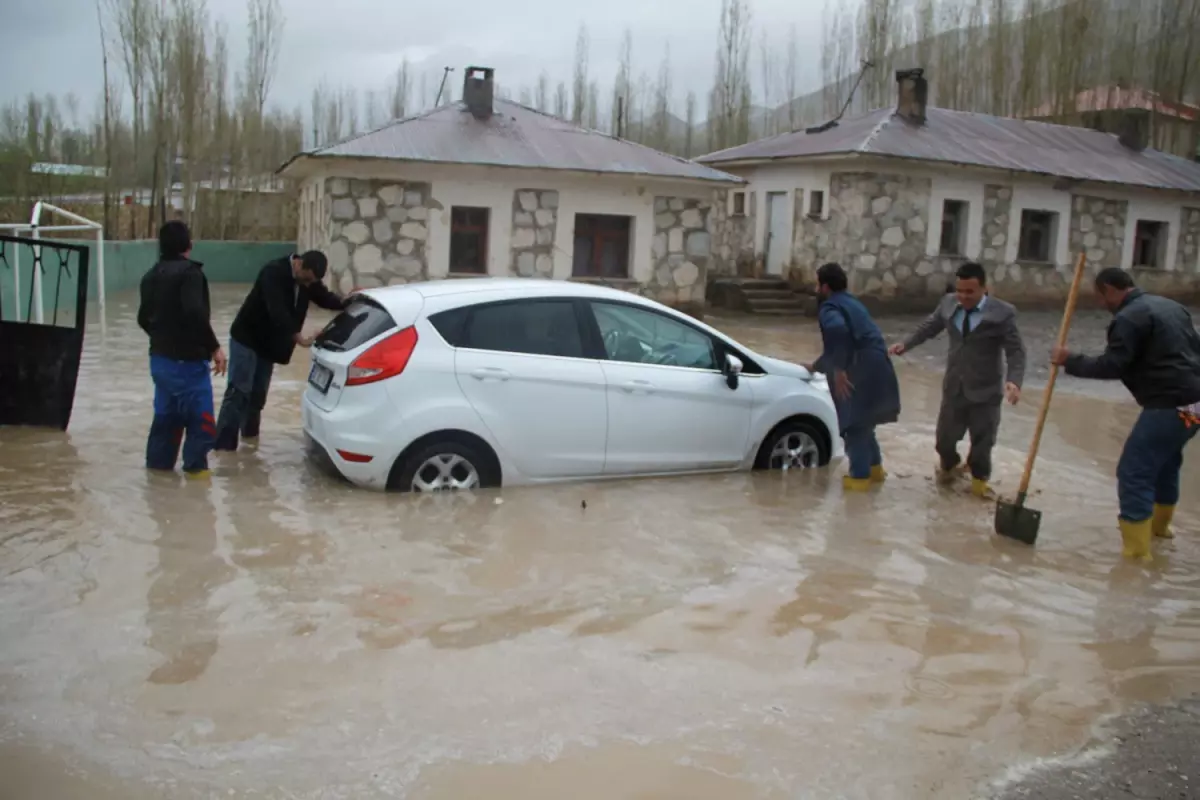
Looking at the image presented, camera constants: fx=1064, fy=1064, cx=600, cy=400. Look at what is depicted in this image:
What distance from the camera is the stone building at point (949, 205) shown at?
22.2 m

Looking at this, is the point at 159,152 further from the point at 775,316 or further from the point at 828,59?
the point at 828,59

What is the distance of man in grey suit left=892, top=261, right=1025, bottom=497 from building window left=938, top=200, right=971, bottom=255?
53.3 feet

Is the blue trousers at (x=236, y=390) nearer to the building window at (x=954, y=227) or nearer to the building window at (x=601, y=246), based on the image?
the building window at (x=601, y=246)

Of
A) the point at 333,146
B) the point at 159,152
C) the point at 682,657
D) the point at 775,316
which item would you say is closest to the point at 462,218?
the point at 333,146

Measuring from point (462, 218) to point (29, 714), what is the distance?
1623 cm

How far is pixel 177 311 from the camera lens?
6.94 metres

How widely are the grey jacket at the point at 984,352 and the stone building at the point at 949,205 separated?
47.2ft

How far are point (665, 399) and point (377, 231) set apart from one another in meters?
12.5

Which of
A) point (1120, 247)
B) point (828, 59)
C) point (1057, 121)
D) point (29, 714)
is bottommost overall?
point (29, 714)

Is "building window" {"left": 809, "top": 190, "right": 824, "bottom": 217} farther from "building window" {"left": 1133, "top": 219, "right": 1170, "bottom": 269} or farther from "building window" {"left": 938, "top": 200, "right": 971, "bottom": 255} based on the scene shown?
"building window" {"left": 1133, "top": 219, "right": 1170, "bottom": 269}

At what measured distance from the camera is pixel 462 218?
1947 centimetres

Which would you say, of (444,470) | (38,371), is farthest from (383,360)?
(38,371)

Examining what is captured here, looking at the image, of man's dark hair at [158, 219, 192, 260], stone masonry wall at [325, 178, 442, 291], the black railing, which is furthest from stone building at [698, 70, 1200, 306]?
man's dark hair at [158, 219, 192, 260]

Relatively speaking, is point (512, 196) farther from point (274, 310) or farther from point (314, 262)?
point (274, 310)
